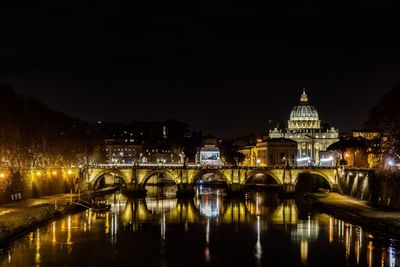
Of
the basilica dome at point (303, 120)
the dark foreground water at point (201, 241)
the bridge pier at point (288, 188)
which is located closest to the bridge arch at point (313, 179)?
the bridge pier at point (288, 188)

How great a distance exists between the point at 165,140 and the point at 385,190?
119 metres

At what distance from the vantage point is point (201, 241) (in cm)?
4897

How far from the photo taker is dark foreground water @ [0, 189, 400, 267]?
4056 centimetres

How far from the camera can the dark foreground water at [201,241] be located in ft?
133

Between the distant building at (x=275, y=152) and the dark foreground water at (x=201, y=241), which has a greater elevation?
the distant building at (x=275, y=152)

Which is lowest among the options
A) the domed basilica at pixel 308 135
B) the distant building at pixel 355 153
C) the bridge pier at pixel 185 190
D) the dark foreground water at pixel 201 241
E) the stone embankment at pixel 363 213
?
the dark foreground water at pixel 201 241

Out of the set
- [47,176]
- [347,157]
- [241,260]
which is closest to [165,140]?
[347,157]

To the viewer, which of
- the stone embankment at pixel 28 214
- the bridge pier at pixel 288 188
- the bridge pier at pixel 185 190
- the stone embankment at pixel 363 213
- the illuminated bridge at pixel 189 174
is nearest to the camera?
the stone embankment at pixel 28 214

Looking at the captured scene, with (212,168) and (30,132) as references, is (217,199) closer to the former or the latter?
(212,168)

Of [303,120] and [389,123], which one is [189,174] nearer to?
[389,123]

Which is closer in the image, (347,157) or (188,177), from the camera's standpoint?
(188,177)

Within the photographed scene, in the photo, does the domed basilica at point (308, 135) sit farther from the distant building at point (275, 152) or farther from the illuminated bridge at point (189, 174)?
the illuminated bridge at point (189, 174)

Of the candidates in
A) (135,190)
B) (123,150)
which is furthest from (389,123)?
(123,150)

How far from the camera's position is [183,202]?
80.8 m
